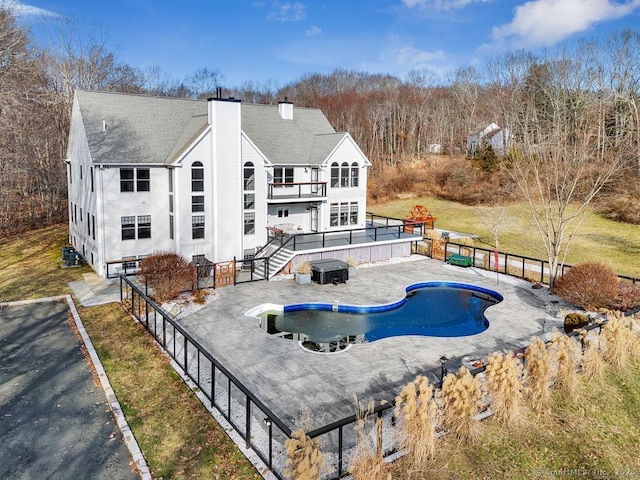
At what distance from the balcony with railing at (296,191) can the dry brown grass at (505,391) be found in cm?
1691

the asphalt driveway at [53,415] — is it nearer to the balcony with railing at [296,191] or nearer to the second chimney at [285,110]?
the balcony with railing at [296,191]

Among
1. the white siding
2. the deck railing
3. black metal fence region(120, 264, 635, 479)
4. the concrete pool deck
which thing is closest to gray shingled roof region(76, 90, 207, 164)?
the white siding

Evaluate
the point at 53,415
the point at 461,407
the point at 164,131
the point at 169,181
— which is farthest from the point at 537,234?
the point at 53,415

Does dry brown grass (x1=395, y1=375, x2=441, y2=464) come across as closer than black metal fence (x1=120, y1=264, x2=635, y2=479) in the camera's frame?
No

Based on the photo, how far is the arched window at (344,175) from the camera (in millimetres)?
27578

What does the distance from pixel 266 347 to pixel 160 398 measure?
3.79 m

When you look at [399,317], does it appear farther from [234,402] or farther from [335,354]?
[234,402]

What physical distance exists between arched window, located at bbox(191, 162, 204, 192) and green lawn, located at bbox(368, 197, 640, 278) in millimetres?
18350

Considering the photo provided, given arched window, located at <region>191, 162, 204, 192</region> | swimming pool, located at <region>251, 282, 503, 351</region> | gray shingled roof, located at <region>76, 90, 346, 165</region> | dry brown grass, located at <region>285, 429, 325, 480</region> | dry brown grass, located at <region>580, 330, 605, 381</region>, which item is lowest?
swimming pool, located at <region>251, 282, 503, 351</region>

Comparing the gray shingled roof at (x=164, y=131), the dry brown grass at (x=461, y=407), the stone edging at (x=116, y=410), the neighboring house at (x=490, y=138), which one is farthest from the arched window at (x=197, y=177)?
the neighboring house at (x=490, y=138)

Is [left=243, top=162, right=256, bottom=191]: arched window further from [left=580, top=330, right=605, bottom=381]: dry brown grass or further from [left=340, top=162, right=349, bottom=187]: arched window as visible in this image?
[left=580, top=330, right=605, bottom=381]: dry brown grass

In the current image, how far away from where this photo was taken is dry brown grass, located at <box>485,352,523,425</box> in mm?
9047

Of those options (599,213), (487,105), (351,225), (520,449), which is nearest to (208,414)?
(520,449)

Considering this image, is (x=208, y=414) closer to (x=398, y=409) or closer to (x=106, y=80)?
(x=398, y=409)
